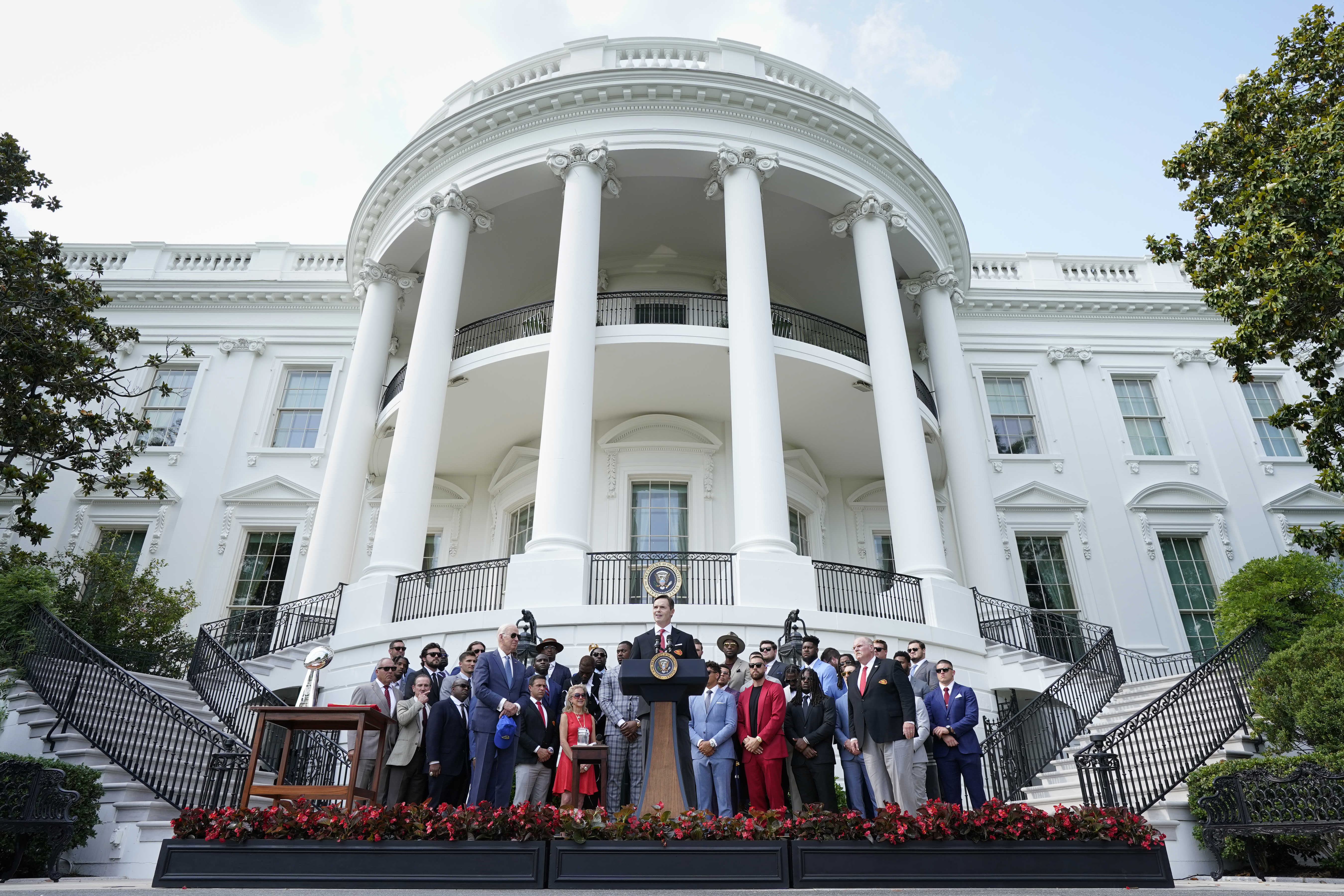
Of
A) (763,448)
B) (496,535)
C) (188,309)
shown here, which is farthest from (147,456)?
(763,448)

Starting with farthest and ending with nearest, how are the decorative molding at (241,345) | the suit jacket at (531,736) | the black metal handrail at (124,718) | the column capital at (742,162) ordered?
the decorative molding at (241,345)
the column capital at (742,162)
the black metal handrail at (124,718)
the suit jacket at (531,736)

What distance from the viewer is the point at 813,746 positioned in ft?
21.5

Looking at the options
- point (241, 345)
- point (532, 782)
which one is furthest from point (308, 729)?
point (241, 345)

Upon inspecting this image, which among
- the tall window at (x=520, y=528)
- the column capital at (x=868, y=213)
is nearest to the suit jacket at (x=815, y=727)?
the tall window at (x=520, y=528)

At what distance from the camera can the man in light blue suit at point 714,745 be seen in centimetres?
621

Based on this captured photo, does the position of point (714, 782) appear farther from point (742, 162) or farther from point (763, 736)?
point (742, 162)

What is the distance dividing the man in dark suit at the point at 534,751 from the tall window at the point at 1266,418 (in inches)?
757

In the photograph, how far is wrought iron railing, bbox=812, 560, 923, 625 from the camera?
11.8 meters

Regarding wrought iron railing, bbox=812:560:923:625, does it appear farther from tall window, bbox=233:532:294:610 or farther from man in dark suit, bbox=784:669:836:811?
tall window, bbox=233:532:294:610

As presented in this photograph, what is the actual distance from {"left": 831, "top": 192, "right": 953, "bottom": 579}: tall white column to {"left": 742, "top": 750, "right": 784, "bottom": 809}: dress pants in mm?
6536

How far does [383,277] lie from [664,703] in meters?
13.6

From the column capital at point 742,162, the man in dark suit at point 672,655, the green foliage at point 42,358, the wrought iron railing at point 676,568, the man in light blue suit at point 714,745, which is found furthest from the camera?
the column capital at point 742,162

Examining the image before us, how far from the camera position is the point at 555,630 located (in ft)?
34.8

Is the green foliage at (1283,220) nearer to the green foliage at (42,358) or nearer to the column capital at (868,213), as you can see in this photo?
the column capital at (868,213)
